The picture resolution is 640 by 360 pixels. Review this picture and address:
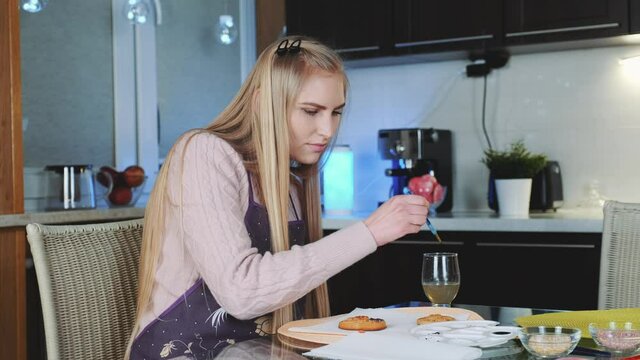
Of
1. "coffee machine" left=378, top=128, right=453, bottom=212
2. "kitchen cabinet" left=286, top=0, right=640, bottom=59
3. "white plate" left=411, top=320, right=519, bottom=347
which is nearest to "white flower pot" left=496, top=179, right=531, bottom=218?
"coffee machine" left=378, top=128, right=453, bottom=212

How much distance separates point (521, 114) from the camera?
3.76m

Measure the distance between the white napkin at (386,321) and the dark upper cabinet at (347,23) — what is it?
2.39 m

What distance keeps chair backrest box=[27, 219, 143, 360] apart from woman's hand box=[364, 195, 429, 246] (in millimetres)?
601

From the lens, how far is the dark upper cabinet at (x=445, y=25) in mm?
3545

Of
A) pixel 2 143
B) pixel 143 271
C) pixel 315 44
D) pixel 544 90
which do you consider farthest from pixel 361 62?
pixel 143 271

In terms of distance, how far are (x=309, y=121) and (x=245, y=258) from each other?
348 millimetres

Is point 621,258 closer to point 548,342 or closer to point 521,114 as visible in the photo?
point 548,342

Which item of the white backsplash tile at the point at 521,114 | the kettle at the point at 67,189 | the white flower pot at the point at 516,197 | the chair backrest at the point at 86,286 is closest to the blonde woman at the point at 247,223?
the chair backrest at the point at 86,286

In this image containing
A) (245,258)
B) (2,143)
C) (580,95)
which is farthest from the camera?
(580,95)

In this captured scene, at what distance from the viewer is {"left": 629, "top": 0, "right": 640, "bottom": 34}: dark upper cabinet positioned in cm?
327

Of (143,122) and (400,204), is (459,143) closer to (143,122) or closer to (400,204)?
(143,122)

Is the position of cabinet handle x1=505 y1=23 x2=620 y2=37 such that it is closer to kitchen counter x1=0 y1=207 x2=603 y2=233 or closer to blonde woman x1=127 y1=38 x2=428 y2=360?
kitchen counter x1=0 y1=207 x2=603 y2=233

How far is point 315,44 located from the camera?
67.0 inches

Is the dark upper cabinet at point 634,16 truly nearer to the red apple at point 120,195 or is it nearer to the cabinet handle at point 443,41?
the cabinet handle at point 443,41
